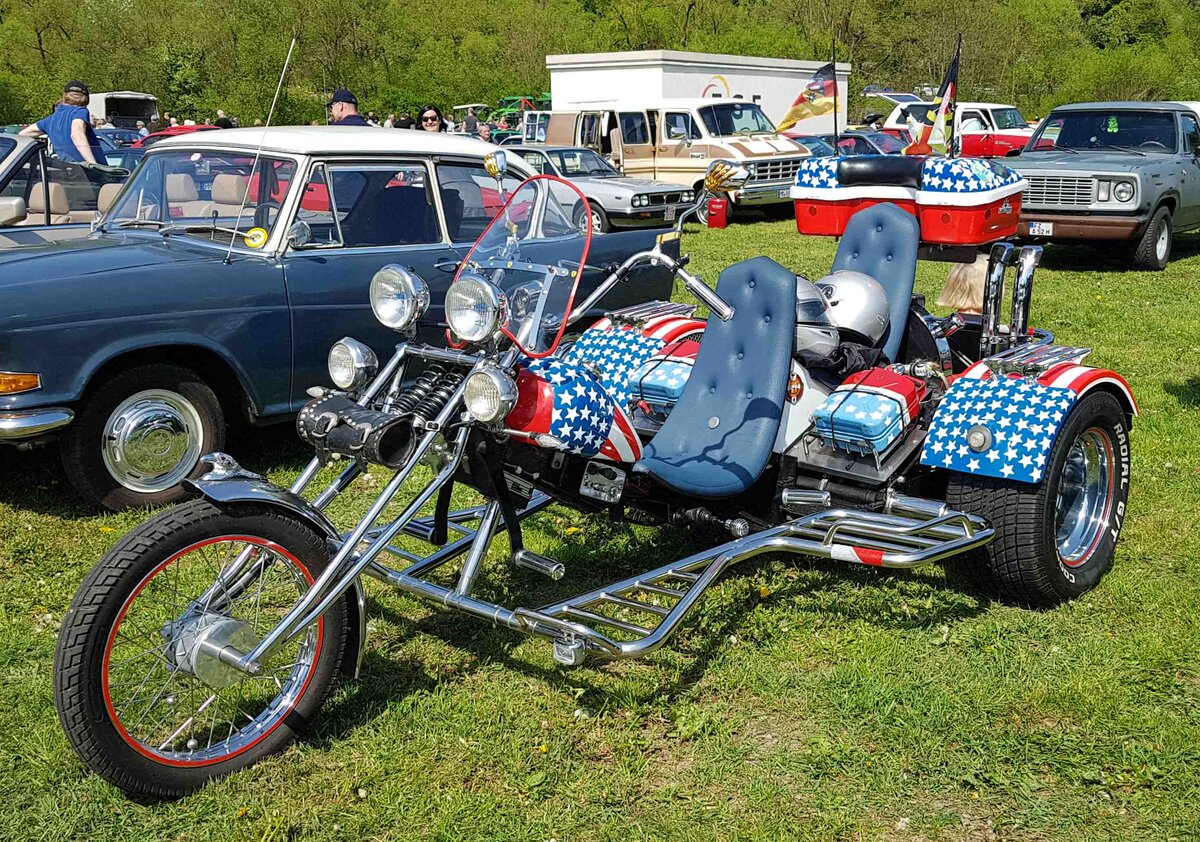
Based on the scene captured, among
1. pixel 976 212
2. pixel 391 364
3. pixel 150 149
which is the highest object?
pixel 150 149

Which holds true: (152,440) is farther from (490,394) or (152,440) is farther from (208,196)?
(490,394)

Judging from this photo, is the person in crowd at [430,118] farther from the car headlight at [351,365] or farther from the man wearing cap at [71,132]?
the car headlight at [351,365]

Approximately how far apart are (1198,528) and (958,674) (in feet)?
6.20

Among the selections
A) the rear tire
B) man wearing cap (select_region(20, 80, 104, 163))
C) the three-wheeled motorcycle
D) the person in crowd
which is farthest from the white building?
the three-wheeled motorcycle

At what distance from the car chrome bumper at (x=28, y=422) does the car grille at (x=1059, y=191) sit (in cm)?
1023

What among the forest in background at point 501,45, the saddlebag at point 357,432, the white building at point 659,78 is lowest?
the saddlebag at point 357,432

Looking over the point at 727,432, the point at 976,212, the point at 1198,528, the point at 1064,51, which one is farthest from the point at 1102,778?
the point at 1064,51

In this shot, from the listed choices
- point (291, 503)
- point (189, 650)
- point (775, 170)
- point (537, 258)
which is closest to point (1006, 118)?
point (775, 170)

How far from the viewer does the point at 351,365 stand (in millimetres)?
3453

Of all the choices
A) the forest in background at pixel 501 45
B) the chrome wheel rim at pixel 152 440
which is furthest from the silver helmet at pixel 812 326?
the forest in background at pixel 501 45

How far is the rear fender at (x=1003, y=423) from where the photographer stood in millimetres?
3873

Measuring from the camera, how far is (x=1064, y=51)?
46.7 meters

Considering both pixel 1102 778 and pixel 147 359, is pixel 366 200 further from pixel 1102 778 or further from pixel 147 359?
pixel 1102 778

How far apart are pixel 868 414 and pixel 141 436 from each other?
3418 mm
